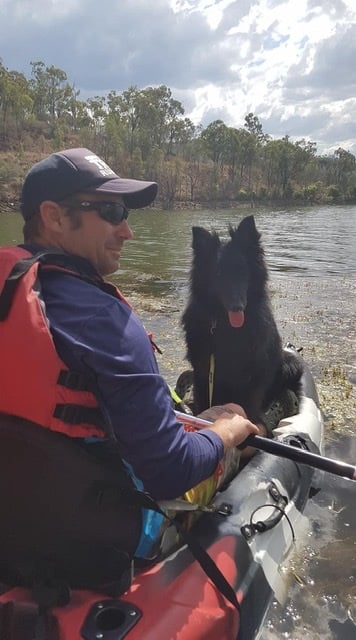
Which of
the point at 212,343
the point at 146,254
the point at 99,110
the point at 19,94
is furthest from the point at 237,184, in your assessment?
the point at 212,343

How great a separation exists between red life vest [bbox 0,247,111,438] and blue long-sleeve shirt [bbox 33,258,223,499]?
0.04 metres

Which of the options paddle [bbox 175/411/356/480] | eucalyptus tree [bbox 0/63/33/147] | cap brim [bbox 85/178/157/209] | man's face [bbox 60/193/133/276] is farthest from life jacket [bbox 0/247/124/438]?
eucalyptus tree [bbox 0/63/33/147]

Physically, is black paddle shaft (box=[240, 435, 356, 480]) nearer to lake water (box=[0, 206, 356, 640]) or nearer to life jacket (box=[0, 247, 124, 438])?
lake water (box=[0, 206, 356, 640])

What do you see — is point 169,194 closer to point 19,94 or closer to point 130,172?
point 130,172

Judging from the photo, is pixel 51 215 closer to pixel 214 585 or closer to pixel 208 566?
pixel 208 566

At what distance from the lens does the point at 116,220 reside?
2.12 m

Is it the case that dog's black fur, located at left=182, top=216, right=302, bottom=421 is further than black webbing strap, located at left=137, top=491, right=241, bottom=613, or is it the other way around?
dog's black fur, located at left=182, top=216, right=302, bottom=421

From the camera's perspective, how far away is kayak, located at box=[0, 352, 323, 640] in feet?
6.37

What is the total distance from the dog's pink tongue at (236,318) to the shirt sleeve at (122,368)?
271 cm

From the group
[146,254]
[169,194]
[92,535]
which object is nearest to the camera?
[92,535]

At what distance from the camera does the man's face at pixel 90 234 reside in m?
2.03

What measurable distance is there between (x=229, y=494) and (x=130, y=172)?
3249 inches

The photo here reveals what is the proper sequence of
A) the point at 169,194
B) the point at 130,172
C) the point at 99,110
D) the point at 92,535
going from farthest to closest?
the point at 99,110 < the point at 130,172 < the point at 169,194 < the point at 92,535

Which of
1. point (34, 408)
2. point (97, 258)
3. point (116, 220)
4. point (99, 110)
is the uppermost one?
point (99, 110)
